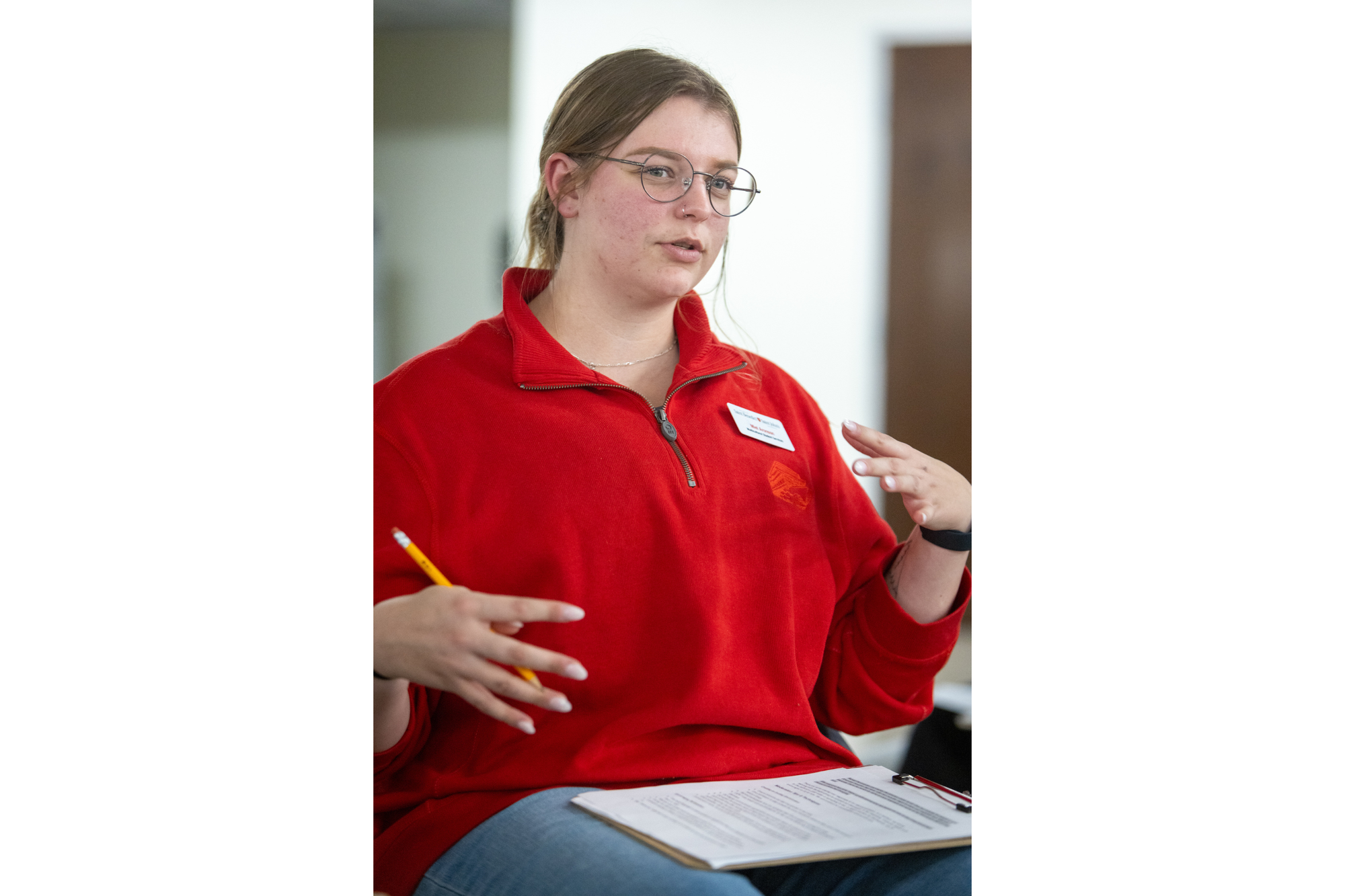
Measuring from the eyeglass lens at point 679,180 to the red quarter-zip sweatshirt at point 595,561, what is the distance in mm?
152

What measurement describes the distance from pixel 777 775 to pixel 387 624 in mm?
488

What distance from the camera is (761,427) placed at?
1.29 m

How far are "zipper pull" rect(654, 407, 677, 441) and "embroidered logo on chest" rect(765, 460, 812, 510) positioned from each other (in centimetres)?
14

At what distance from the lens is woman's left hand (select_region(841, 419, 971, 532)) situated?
123 centimetres

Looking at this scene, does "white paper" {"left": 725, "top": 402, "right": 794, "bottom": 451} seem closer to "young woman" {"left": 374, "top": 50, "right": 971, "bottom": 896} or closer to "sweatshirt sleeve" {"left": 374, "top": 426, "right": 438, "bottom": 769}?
"young woman" {"left": 374, "top": 50, "right": 971, "bottom": 896}

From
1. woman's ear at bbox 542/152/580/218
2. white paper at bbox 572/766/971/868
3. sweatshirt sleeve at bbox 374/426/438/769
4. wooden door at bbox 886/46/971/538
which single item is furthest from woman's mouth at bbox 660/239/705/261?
white paper at bbox 572/766/971/868

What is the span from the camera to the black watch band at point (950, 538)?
1266mm

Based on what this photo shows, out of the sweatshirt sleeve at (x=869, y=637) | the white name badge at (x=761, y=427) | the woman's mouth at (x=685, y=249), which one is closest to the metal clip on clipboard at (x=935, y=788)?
the sweatshirt sleeve at (x=869, y=637)
